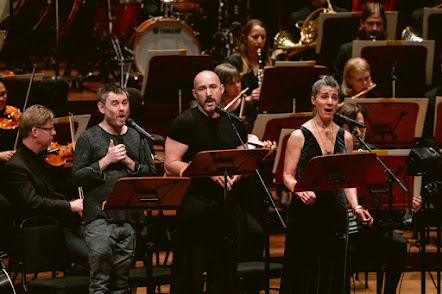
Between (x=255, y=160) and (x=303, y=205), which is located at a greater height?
(x=255, y=160)

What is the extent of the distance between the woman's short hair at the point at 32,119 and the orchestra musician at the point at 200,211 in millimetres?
911

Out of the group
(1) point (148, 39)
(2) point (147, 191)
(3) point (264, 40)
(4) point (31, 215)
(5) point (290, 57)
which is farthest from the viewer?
(1) point (148, 39)

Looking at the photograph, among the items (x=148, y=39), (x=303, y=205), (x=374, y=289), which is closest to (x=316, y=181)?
(x=303, y=205)

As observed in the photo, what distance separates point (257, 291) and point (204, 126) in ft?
4.40

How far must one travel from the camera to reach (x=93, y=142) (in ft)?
Answer: 14.8

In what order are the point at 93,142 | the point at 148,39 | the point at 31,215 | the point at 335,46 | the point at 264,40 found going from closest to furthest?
1. the point at 93,142
2. the point at 31,215
3. the point at 264,40
4. the point at 335,46
5. the point at 148,39

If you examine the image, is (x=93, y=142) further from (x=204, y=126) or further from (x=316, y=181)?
(x=316, y=181)

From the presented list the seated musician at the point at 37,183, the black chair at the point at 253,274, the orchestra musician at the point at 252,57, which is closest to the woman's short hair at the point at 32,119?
the seated musician at the point at 37,183

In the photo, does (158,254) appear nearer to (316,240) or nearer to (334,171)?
(316,240)

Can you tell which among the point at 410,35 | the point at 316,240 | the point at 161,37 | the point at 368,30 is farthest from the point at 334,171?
the point at 161,37

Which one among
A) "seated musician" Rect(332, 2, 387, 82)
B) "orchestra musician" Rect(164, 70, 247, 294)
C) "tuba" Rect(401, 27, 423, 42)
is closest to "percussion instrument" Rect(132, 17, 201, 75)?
"seated musician" Rect(332, 2, 387, 82)

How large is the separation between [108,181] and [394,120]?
7.72 feet

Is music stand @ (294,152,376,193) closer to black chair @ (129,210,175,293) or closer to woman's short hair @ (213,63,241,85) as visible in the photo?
black chair @ (129,210,175,293)

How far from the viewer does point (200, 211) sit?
4590 millimetres
